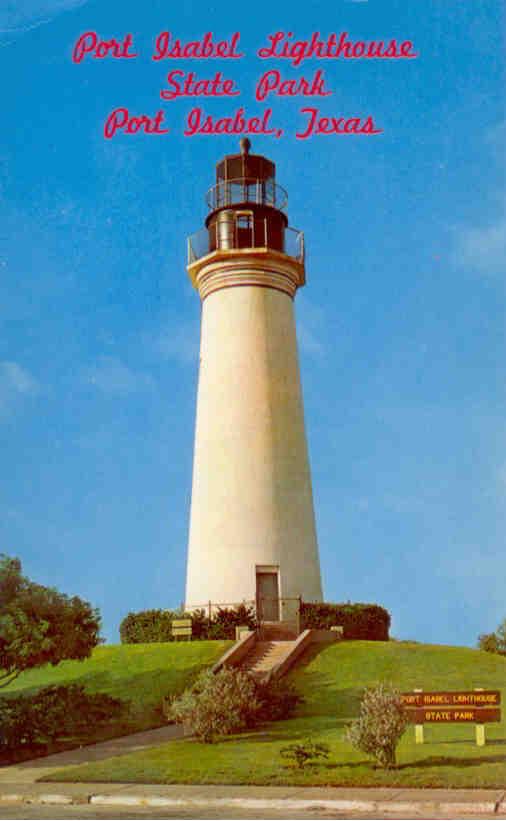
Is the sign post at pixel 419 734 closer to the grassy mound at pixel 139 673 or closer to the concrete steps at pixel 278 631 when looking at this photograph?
the grassy mound at pixel 139 673

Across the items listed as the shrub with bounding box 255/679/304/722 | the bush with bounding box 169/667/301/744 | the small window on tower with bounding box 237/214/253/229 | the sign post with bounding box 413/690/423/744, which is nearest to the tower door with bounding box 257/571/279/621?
the shrub with bounding box 255/679/304/722

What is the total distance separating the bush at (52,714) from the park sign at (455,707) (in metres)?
8.29

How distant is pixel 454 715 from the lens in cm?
1711

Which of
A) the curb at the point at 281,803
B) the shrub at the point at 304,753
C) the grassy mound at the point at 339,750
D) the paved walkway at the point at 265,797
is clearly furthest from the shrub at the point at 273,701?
the curb at the point at 281,803

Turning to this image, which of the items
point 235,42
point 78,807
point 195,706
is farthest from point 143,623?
point 235,42

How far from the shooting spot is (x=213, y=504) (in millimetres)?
34594

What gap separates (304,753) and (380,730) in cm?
142

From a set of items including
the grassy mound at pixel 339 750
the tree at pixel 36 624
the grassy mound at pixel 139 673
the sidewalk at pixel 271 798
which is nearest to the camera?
the sidewalk at pixel 271 798

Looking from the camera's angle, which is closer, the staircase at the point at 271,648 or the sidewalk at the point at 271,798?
the sidewalk at the point at 271,798

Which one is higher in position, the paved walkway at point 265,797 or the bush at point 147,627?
the bush at point 147,627

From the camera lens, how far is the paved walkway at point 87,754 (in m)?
16.7

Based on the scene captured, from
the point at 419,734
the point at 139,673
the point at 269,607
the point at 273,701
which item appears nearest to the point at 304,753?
the point at 419,734

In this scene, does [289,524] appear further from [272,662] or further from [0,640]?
[0,640]

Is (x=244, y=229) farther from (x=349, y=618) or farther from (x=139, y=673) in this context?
(x=139, y=673)
